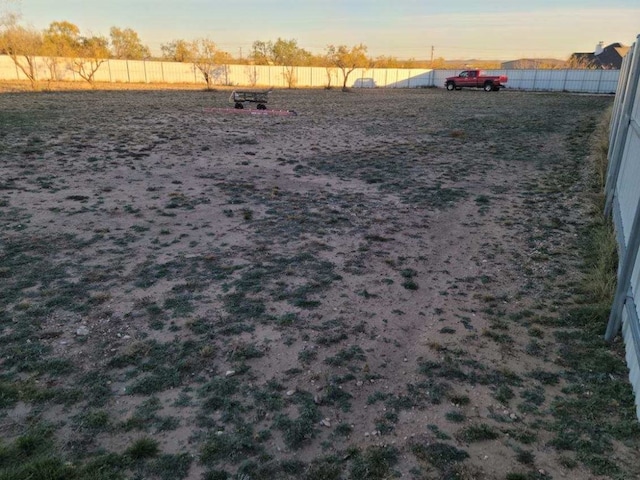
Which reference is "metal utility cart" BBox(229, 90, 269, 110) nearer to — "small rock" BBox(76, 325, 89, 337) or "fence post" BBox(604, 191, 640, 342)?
"small rock" BBox(76, 325, 89, 337)

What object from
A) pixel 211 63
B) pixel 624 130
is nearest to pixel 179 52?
pixel 211 63

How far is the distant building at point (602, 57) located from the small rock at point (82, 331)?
55.3 m

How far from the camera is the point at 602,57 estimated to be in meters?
51.6

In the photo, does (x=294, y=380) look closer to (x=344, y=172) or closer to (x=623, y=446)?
(x=623, y=446)

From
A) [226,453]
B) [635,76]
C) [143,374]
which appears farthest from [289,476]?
[635,76]

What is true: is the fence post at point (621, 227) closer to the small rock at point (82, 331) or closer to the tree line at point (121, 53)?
the small rock at point (82, 331)

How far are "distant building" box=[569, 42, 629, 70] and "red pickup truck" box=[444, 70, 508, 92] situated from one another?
54.0ft

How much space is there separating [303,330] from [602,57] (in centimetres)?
6088

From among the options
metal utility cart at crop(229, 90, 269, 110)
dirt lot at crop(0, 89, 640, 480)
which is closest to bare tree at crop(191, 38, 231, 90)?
metal utility cart at crop(229, 90, 269, 110)

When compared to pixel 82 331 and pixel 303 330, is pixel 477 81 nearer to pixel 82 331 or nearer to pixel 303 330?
pixel 303 330

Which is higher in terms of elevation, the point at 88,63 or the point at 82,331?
the point at 88,63

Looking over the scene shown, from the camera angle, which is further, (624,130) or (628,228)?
(624,130)

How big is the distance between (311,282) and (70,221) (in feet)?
11.3

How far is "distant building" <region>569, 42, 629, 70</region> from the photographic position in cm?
4856
